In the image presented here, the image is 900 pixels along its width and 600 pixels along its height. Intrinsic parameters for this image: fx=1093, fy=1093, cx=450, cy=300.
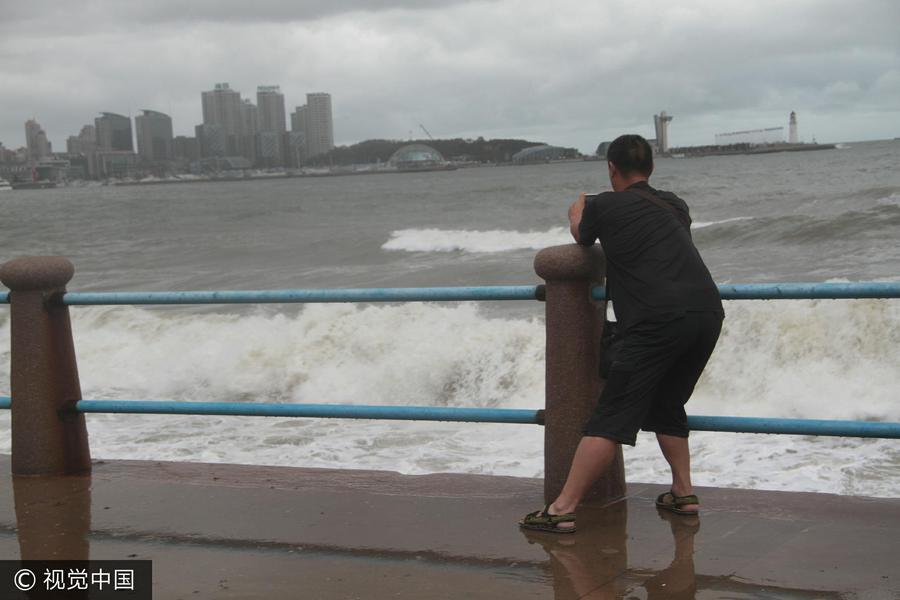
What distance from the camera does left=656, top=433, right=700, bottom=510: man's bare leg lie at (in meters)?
4.61

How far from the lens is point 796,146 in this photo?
130625 millimetres

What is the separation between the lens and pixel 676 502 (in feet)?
15.4

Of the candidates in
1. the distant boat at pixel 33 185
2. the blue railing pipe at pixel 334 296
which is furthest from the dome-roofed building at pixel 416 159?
the blue railing pipe at pixel 334 296

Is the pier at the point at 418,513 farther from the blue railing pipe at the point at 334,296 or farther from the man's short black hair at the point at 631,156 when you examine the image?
the man's short black hair at the point at 631,156

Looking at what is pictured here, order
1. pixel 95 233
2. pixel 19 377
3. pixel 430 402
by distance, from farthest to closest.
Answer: pixel 95 233 → pixel 430 402 → pixel 19 377

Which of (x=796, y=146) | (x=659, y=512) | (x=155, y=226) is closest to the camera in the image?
(x=659, y=512)

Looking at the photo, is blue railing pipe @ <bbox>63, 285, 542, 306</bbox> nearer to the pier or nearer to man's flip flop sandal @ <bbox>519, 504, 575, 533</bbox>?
the pier

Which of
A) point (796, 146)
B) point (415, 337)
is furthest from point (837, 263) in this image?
point (796, 146)

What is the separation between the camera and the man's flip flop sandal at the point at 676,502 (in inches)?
184

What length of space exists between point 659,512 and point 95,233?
49241 mm

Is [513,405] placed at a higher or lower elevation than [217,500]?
lower

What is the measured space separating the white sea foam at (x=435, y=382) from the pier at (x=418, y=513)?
210 cm

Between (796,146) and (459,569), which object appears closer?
(459,569)

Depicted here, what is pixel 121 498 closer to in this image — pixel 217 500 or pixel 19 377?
pixel 217 500
